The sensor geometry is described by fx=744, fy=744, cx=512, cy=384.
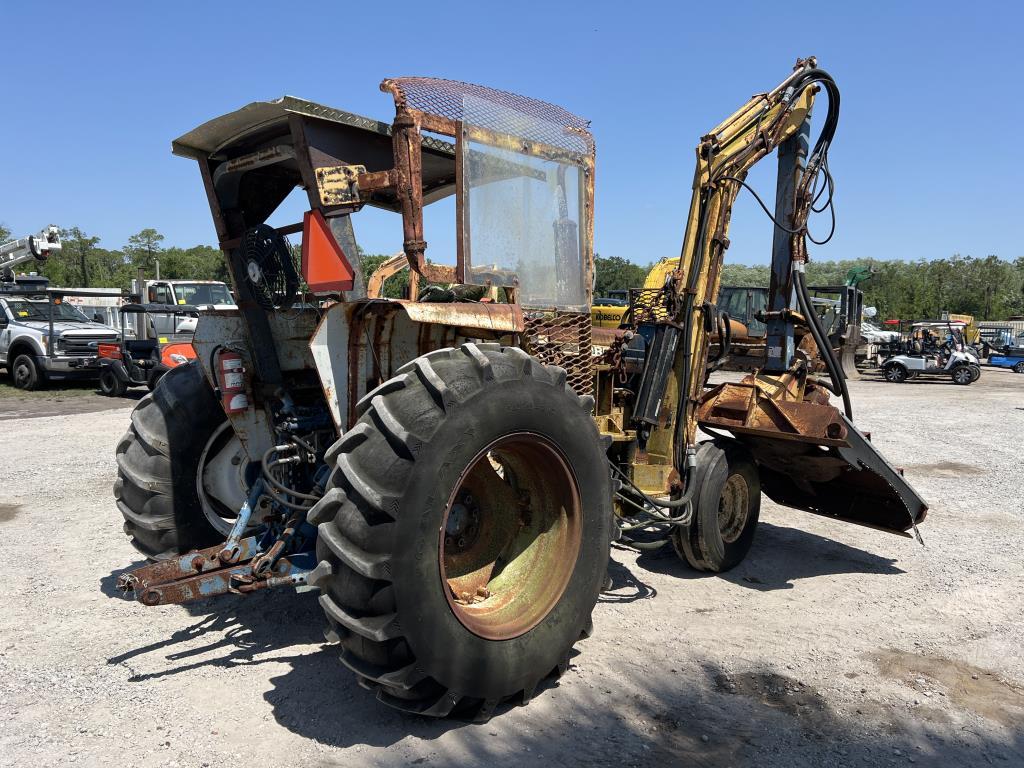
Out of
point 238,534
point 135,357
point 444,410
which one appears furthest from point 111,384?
point 444,410

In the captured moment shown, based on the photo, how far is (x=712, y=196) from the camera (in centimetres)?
514

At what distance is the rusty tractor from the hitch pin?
0.01m

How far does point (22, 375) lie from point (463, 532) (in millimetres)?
17612

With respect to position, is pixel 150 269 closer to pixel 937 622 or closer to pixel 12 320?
pixel 12 320

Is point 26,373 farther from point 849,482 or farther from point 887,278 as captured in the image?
point 887,278

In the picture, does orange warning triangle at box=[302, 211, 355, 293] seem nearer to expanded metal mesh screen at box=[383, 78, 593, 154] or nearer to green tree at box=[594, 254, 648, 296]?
expanded metal mesh screen at box=[383, 78, 593, 154]

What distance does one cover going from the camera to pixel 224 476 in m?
4.39

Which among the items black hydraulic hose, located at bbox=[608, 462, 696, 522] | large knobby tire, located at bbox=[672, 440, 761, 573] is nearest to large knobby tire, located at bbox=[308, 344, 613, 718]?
black hydraulic hose, located at bbox=[608, 462, 696, 522]

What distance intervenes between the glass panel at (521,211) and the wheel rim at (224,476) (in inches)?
74.0

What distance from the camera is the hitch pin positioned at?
348 cm

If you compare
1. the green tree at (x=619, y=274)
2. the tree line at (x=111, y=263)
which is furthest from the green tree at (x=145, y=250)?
the green tree at (x=619, y=274)

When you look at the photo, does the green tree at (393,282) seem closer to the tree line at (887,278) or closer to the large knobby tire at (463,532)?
the large knobby tire at (463,532)

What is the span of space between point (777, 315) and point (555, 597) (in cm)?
340

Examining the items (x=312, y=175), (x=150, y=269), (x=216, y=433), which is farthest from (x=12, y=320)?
(x=150, y=269)
